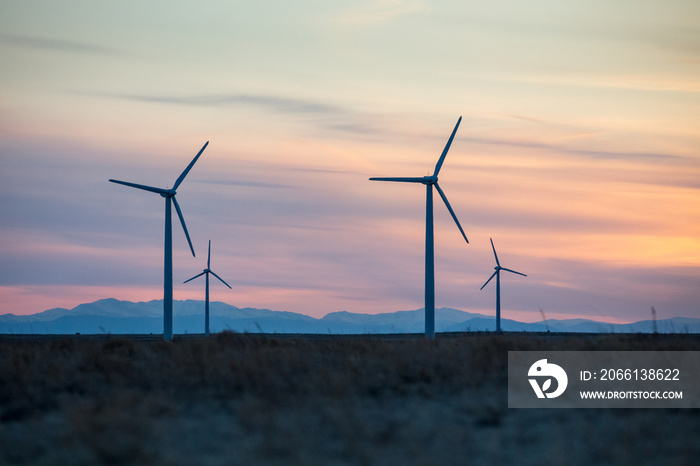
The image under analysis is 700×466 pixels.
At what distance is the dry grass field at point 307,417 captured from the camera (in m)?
18.2

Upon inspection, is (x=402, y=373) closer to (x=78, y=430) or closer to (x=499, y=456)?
(x=499, y=456)

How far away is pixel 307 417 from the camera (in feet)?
70.0

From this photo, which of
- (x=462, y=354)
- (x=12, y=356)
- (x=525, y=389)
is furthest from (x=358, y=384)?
(x=12, y=356)

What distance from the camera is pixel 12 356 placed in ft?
121
